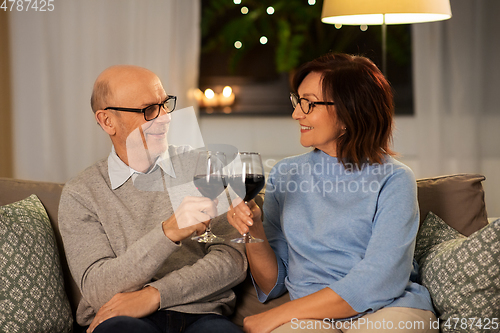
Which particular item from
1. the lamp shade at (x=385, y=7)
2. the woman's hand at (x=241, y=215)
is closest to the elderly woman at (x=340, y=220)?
the woman's hand at (x=241, y=215)

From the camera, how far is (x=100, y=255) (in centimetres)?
134

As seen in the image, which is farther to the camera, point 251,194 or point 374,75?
point 374,75

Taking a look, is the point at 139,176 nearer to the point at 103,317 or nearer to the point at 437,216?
the point at 103,317

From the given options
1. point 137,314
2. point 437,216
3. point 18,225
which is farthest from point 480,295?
point 18,225

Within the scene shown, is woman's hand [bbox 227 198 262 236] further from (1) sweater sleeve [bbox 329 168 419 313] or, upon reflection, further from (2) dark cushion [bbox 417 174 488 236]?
(2) dark cushion [bbox 417 174 488 236]

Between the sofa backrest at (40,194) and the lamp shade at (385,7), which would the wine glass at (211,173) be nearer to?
the sofa backrest at (40,194)

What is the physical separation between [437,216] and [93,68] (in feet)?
7.61

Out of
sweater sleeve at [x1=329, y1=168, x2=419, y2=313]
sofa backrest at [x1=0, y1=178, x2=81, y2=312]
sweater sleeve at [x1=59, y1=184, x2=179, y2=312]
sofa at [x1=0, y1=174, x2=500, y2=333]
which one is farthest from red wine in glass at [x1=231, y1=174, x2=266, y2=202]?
sofa backrest at [x1=0, y1=178, x2=81, y2=312]

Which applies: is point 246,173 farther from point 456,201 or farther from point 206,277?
point 456,201

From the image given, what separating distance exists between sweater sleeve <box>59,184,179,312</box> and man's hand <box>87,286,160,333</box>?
0.07ft

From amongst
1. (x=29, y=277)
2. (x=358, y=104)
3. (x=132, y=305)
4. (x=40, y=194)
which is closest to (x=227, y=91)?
(x=40, y=194)

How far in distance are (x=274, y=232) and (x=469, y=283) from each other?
0.57 metres

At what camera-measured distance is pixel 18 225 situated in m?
1.48

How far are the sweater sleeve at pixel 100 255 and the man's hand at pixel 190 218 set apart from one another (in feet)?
0.08
